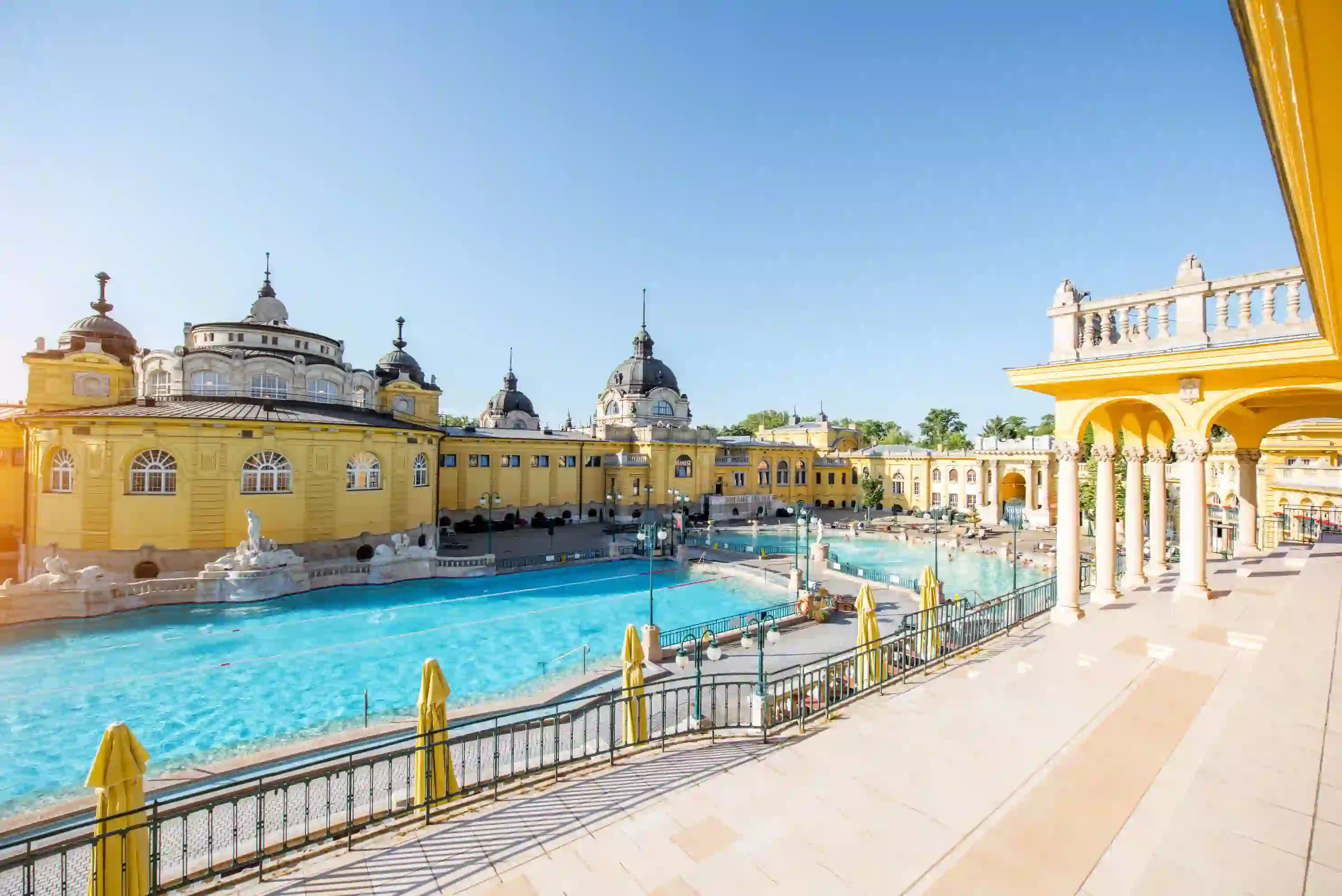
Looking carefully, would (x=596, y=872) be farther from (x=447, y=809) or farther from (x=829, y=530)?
(x=829, y=530)

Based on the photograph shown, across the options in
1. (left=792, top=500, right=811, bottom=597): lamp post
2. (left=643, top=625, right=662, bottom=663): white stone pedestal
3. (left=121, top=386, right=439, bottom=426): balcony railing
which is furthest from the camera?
(left=121, top=386, right=439, bottom=426): balcony railing

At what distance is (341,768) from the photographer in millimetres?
6805

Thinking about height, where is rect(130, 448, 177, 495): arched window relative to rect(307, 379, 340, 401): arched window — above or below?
below

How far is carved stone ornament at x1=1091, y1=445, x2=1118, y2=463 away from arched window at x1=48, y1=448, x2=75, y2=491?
3753 cm

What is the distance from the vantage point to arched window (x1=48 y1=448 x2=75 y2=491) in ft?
82.1

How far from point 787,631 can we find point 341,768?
16261mm

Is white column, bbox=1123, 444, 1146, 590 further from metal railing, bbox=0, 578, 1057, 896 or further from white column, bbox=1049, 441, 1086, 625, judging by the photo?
white column, bbox=1049, 441, 1086, 625

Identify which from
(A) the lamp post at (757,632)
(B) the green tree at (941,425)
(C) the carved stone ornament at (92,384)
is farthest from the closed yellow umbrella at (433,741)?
(B) the green tree at (941,425)

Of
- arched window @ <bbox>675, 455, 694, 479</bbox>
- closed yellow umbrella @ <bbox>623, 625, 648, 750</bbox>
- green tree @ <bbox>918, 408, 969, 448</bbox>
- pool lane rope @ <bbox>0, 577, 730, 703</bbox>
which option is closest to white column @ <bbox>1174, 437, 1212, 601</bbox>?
closed yellow umbrella @ <bbox>623, 625, 648, 750</bbox>

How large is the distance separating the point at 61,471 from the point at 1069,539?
123 feet

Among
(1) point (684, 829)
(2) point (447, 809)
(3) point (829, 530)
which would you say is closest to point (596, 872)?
(1) point (684, 829)

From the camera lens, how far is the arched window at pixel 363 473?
3039 cm

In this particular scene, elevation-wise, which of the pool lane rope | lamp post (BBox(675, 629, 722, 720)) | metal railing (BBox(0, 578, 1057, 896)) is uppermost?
metal railing (BBox(0, 578, 1057, 896))

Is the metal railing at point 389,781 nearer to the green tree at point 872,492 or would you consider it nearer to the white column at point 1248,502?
the white column at point 1248,502
